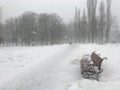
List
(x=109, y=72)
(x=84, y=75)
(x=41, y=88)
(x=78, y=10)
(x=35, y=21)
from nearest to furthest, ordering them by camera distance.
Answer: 1. (x=41, y=88)
2. (x=84, y=75)
3. (x=109, y=72)
4. (x=78, y=10)
5. (x=35, y=21)

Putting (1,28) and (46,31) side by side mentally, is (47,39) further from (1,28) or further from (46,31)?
(1,28)

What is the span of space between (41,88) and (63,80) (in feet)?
4.65

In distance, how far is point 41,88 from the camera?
959 cm

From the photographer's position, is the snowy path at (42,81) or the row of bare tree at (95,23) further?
the row of bare tree at (95,23)

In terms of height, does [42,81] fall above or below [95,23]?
below

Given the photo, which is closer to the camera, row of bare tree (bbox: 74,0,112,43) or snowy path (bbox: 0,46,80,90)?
snowy path (bbox: 0,46,80,90)

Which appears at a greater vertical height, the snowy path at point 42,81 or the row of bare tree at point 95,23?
the row of bare tree at point 95,23

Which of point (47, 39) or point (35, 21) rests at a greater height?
point (35, 21)

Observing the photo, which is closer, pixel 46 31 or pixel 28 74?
pixel 28 74

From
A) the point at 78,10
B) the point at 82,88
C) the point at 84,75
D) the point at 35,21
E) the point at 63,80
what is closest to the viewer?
the point at 82,88

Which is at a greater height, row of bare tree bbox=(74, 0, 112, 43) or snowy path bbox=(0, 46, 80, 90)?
row of bare tree bbox=(74, 0, 112, 43)

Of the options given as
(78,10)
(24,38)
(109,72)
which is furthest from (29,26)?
(109,72)

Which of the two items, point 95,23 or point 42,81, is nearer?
point 42,81

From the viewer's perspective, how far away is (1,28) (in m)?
88.1
